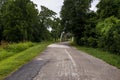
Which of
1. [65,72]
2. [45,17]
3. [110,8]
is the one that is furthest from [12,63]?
[45,17]

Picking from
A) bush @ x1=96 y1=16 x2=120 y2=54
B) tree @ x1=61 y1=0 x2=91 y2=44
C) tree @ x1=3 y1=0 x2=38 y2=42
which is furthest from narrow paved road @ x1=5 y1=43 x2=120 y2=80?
tree @ x1=3 y1=0 x2=38 y2=42

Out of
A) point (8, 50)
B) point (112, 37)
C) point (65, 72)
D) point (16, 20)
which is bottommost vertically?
point (65, 72)

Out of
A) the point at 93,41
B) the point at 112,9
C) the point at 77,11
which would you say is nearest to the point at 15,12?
the point at 77,11

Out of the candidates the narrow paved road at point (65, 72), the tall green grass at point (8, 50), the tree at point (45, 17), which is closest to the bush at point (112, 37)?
the tall green grass at point (8, 50)

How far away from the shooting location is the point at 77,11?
60.2 metres

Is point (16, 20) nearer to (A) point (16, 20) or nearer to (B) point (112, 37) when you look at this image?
(A) point (16, 20)

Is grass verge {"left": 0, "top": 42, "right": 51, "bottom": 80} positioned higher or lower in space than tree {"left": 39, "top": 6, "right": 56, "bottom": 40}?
lower

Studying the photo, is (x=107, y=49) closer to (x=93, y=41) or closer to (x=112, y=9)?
(x=112, y=9)

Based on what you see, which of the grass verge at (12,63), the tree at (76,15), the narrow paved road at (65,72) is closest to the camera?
the narrow paved road at (65,72)

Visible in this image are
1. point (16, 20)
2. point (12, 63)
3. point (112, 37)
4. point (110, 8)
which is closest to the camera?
point (12, 63)

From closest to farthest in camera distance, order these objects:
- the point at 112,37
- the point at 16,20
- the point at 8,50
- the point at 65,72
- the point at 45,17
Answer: the point at 65,72 → the point at 8,50 → the point at 112,37 → the point at 16,20 → the point at 45,17

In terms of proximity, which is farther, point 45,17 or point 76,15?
point 45,17

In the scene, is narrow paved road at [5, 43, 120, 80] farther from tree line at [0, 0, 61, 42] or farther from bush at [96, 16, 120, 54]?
tree line at [0, 0, 61, 42]

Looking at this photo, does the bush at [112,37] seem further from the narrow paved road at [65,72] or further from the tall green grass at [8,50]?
the narrow paved road at [65,72]
